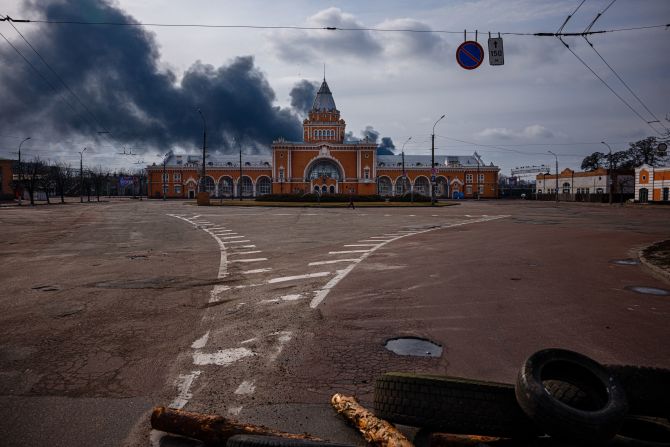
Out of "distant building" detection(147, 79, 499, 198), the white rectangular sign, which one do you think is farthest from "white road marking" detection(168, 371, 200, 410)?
"distant building" detection(147, 79, 499, 198)

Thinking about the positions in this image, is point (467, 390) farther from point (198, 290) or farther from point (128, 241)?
point (128, 241)

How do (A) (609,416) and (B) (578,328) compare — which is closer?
(A) (609,416)

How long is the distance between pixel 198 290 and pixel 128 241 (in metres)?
9.35

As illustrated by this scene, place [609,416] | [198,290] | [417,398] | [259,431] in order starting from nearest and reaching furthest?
[609,416], [259,431], [417,398], [198,290]

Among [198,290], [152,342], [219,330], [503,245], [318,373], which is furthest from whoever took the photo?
[503,245]

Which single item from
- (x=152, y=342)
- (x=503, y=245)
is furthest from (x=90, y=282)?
(x=503, y=245)

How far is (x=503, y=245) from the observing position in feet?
50.2

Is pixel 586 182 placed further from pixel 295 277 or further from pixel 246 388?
pixel 246 388

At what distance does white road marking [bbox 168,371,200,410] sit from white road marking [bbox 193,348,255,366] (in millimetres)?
290

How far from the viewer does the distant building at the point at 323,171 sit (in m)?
97.4

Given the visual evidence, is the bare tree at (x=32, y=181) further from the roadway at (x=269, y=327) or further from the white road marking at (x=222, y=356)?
the white road marking at (x=222, y=356)

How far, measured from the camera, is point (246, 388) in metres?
4.18

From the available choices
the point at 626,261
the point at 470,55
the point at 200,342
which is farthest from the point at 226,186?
the point at 200,342

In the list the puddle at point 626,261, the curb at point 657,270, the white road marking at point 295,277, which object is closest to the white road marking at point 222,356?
the white road marking at point 295,277
